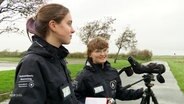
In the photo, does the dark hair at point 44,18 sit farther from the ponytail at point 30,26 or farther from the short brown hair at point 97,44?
the short brown hair at point 97,44

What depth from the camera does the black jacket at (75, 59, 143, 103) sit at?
4.36 meters

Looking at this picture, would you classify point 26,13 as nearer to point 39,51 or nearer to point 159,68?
point 159,68

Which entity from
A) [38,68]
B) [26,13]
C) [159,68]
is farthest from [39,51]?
[26,13]

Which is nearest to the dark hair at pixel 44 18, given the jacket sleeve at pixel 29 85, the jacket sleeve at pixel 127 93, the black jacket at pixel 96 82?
the jacket sleeve at pixel 29 85

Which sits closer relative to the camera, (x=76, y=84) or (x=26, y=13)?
(x=76, y=84)

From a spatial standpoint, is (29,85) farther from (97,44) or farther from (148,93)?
(97,44)

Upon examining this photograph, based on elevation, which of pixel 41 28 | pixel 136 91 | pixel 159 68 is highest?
pixel 41 28

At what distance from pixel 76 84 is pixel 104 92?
0.30 m

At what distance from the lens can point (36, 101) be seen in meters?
2.57

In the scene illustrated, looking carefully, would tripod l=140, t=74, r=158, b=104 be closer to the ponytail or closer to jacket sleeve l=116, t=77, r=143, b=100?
jacket sleeve l=116, t=77, r=143, b=100

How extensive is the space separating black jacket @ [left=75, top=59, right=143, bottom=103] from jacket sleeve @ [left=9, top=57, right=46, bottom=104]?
1727mm

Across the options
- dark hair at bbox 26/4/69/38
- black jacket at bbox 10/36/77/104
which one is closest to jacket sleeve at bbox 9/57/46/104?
black jacket at bbox 10/36/77/104

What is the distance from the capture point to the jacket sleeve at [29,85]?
2.54m

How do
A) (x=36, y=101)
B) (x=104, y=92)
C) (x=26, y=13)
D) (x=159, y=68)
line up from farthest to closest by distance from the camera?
(x=26, y=13)
(x=104, y=92)
(x=159, y=68)
(x=36, y=101)
